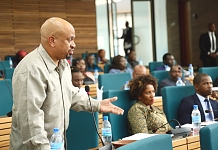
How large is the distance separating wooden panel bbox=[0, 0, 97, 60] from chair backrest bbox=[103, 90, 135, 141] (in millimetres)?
8241

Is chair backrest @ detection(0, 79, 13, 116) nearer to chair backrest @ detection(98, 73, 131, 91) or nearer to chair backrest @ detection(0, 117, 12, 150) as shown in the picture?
chair backrest @ detection(0, 117, 12, 150)

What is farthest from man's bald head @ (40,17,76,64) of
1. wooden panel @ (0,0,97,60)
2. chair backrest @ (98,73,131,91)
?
wooden panel @ (0,0,97,60)

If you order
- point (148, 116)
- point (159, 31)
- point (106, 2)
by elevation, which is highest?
point (106, 2)

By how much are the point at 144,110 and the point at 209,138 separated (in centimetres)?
204

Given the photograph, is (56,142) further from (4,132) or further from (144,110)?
(144,110)

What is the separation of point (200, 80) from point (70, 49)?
2574mm

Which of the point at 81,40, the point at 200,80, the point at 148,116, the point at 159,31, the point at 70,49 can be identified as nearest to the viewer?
the point at 70,49

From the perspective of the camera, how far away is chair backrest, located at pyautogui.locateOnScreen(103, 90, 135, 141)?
397 centimetres

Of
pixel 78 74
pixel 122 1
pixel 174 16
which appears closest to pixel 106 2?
pixel 122 1

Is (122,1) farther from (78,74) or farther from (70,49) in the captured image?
(70,49)

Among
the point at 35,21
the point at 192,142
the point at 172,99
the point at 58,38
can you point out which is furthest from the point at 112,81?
the point at 35,21

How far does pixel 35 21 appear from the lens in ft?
40.7

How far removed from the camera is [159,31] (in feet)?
46.1

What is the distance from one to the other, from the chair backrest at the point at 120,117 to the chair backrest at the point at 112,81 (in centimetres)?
188
